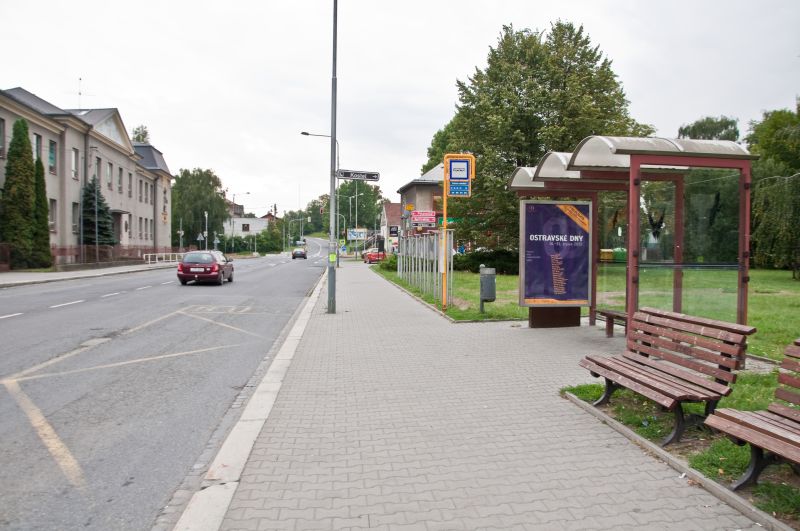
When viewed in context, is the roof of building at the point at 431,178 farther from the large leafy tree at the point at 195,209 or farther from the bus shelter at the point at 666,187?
the bus shelter at the point at 666,187

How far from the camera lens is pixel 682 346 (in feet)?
17.6

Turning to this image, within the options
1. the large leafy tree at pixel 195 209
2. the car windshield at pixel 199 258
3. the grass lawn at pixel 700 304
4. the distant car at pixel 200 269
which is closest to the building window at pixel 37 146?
the car windshield at pixel 199 258

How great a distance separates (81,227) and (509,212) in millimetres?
27246

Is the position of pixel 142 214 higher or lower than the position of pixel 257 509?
higher

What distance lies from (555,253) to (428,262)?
27.8ft

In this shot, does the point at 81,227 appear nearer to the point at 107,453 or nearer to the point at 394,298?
the point at 394,298

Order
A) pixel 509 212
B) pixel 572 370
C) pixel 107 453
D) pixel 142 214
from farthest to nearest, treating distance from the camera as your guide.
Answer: pixel 142 214 < pixel 509 212 < pixel 572 370 < pixel 107 453

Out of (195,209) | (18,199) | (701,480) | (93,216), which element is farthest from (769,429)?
(195,209)

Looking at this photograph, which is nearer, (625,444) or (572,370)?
(625,444)

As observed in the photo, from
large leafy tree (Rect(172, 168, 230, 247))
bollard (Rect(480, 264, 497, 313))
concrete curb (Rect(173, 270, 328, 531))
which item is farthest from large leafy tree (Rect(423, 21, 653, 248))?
large leafy tree (Rect(172, 168, 230, 247))

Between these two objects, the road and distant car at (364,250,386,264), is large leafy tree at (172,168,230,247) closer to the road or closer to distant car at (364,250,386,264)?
distant car at (364,250,386,264)

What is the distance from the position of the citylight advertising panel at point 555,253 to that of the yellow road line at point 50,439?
7826 millimetres

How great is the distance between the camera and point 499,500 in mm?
3758

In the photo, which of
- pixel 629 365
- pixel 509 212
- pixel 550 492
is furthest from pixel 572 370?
pixel 509 212
